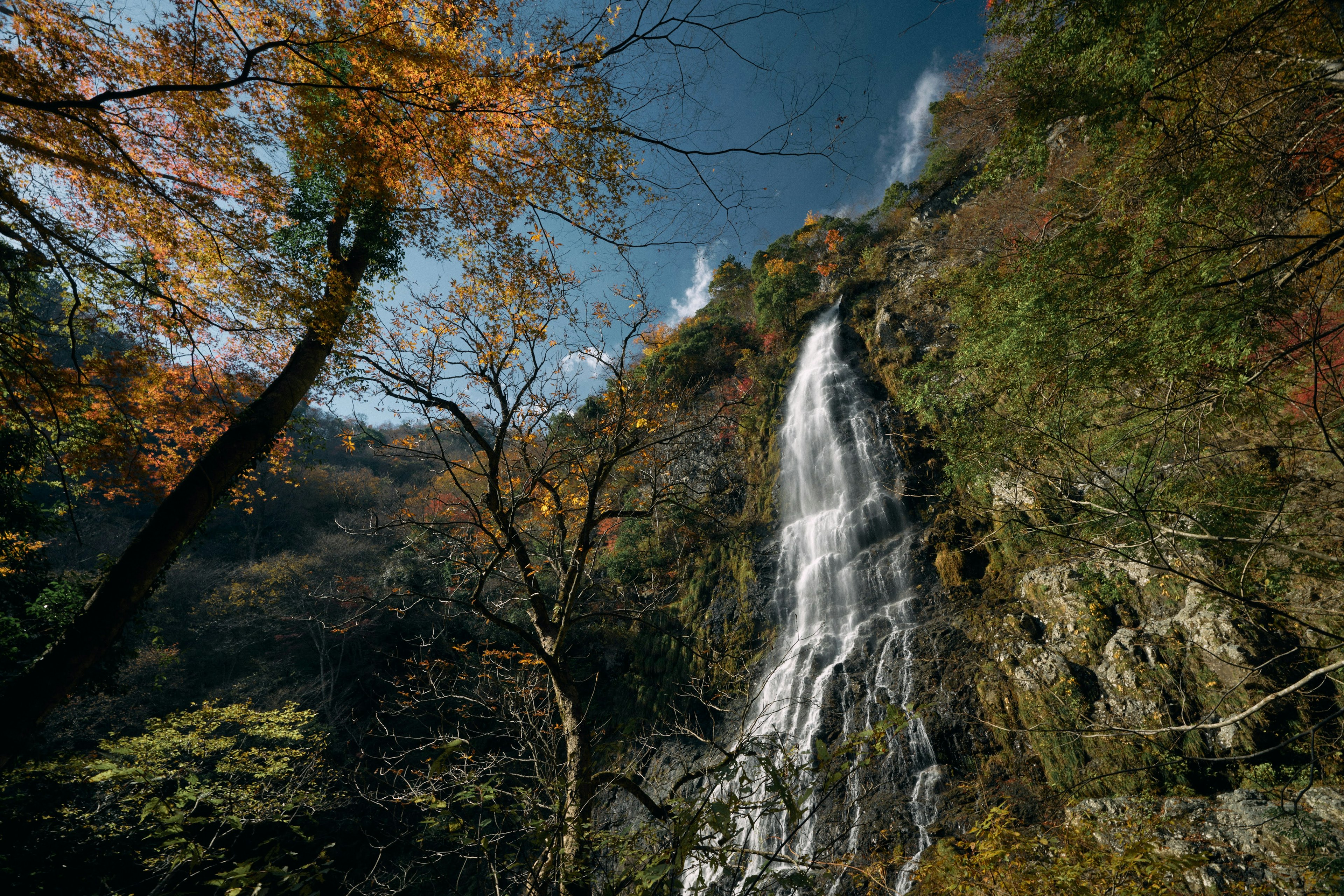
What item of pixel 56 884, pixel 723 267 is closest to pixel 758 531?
pixel 56 884

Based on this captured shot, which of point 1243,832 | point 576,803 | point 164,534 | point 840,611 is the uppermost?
point 840,611

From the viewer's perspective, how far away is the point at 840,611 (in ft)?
34.0

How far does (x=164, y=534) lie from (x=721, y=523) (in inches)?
246

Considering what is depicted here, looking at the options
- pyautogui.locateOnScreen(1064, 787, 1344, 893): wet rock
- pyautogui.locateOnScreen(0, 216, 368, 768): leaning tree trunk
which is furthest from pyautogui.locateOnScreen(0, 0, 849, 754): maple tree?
pyautogui.locateOnScreen(1064, 787, 1344, 893): wet rock

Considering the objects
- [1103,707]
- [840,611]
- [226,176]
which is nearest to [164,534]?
[226,176]

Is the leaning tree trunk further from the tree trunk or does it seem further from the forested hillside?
the tree trunk

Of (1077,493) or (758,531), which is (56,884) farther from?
(1077,493)

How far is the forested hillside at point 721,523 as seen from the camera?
300 cm

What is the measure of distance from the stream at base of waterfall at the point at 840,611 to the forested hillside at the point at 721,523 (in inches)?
4.8

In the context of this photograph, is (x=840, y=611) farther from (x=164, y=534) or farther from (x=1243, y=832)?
(x=164, y=534)

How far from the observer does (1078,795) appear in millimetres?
5902

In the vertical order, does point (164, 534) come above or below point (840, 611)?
below

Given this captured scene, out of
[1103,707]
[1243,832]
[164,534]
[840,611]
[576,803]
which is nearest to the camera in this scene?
[576,803]

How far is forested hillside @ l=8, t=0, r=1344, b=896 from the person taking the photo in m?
3.00
